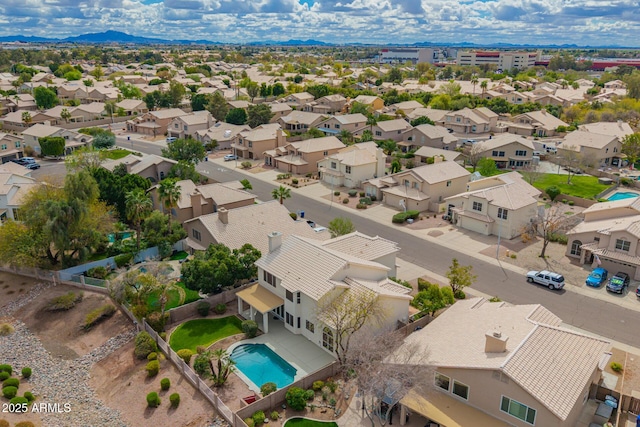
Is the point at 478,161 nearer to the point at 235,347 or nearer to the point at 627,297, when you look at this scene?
the point at 627,297

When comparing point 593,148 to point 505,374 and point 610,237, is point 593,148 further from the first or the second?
point 505,374

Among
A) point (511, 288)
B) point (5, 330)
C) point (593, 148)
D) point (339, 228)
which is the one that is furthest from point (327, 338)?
point (593, 148)

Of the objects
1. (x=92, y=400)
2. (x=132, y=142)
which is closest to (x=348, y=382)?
(x=92, y=400)

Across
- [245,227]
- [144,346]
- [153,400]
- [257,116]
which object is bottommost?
[153,400]

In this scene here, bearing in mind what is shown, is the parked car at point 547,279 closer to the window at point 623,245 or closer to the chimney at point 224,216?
the window at point 623,245

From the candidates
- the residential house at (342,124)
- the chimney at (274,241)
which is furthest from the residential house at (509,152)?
the chimney at (274,241)
